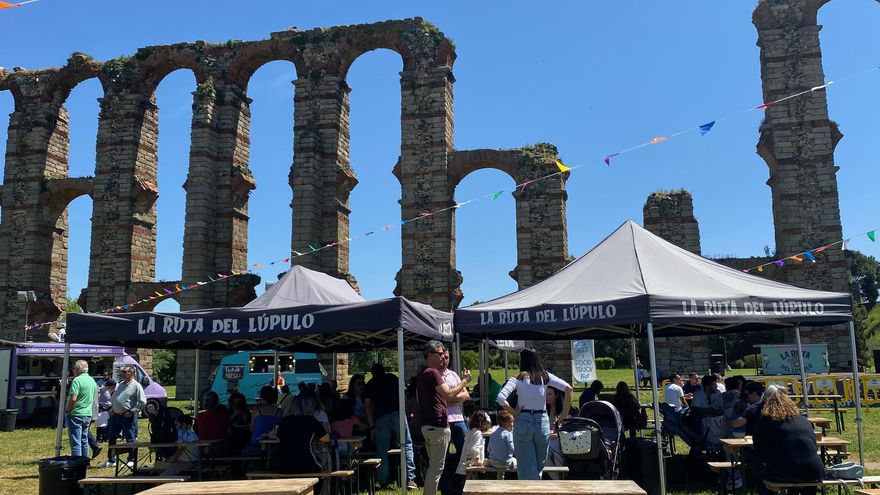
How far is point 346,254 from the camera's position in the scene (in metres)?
26.5

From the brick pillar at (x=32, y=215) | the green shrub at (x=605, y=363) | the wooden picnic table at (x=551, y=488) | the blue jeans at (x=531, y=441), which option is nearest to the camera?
the wooden picnic table at (x=551, y=488)

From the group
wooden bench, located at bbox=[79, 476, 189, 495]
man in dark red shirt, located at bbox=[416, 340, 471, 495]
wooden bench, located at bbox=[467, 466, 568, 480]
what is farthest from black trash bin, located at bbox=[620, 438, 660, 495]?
wooden bench, located at bbox=[79, 476, 189, 495]

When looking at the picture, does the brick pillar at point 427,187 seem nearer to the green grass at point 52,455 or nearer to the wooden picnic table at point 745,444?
the green grass at point 52,455

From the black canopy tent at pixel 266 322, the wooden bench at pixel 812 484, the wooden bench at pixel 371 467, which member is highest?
the black canopy tent at pixel 266 322

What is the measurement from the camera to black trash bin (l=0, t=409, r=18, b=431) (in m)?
17.3

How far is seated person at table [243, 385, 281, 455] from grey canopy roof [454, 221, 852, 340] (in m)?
2.73

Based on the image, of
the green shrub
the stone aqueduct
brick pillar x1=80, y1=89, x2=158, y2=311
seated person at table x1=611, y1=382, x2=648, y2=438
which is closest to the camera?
seated person at table x1=611, y1=382, x2=648, y2=438

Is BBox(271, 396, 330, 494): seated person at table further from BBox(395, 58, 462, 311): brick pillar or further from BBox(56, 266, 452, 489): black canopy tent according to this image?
BBox(395, 58, 462, 311): brick pillar

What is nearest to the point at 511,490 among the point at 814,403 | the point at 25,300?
the point at 814,403

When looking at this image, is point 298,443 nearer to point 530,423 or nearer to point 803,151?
point 530,423

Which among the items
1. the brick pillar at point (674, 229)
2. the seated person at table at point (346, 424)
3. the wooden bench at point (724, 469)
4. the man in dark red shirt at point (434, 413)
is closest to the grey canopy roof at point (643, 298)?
the man in dark red shirt at point (434, 413)

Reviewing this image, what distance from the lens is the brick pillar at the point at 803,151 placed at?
2253cm

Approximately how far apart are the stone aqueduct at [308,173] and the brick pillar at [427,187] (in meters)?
0.05

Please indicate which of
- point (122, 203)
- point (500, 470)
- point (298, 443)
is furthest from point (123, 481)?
point (122, 203)
